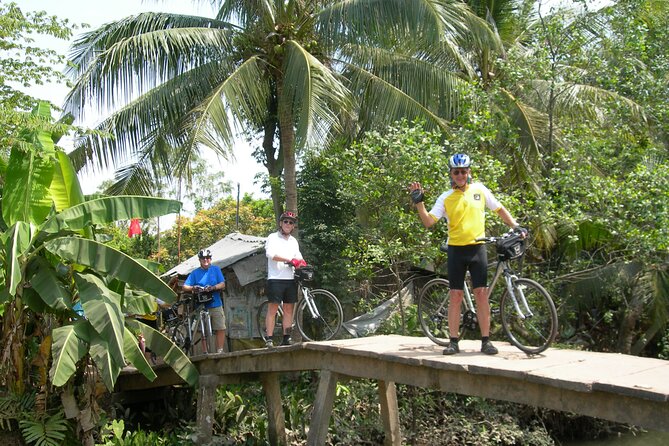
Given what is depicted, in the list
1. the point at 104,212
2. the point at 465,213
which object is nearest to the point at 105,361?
the point at 104,212

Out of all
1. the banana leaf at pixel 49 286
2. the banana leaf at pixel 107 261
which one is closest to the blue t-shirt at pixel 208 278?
the banana leaf at pixel 107 261

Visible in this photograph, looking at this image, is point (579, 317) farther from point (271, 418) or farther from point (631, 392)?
point (631, 392)

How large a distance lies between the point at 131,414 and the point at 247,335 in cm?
315

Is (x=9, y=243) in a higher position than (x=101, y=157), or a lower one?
lower

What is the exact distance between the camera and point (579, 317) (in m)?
15.1

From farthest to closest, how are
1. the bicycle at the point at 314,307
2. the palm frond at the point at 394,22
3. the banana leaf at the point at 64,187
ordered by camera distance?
1. the palm frond at the point at 394,22
2. the banana leaf at the point at 64,187
3. the bicycle at the point at 314,307

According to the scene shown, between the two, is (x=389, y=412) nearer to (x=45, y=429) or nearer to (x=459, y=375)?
(x=459, y=375)

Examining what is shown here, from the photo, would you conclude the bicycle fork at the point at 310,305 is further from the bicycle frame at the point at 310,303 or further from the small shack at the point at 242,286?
the small shack at the point at 242,286

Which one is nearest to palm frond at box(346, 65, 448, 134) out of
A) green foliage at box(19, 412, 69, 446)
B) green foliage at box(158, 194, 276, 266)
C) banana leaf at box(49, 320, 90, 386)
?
banana leaf at box(49, 320, 90, 386)

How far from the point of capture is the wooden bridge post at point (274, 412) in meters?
10.4

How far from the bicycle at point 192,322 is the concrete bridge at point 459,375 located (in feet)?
1.42

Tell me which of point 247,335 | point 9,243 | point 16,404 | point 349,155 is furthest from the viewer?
point 247,335

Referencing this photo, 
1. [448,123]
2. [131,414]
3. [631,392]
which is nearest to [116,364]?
[131,414]

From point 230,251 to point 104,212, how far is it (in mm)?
6497
